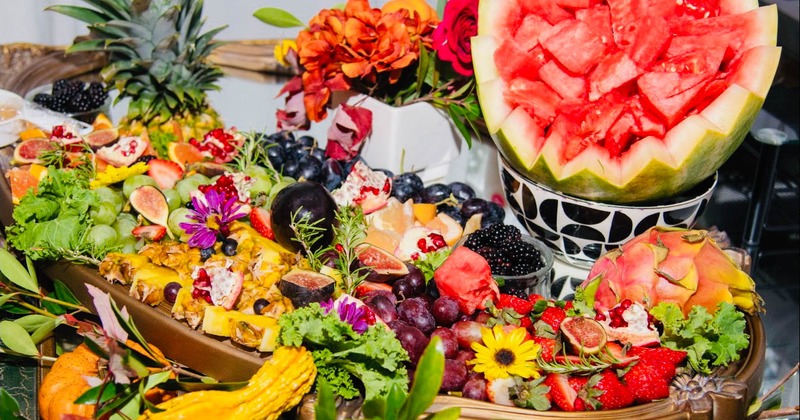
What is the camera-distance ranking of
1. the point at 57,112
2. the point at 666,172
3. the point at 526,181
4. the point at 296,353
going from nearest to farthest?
1. the point at 296,353
2. the point at 666,172
3. the point at 526,181
4. the point at 57,112

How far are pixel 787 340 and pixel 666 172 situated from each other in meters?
0.98

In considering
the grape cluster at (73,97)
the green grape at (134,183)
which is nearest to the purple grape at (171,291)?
the green grape at (134,183)

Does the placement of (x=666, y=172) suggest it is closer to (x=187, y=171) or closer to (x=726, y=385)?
(x=726, y=385)

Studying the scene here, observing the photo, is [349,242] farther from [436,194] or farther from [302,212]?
[436,194]

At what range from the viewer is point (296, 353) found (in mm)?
1117

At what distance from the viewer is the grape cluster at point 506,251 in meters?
1.35

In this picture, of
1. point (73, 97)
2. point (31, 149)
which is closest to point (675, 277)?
point (31, 149)

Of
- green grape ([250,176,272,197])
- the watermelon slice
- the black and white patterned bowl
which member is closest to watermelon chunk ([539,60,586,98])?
the watermelon slice

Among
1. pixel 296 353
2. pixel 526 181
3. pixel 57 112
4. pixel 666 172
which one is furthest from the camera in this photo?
pixel 57 112

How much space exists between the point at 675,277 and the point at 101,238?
39.0 inches

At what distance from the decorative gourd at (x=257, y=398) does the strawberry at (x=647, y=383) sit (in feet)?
1.48

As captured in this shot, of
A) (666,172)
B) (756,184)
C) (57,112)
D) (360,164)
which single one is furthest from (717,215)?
(57,112)

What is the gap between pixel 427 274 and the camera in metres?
1.38

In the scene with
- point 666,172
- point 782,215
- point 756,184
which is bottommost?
point 782,215
